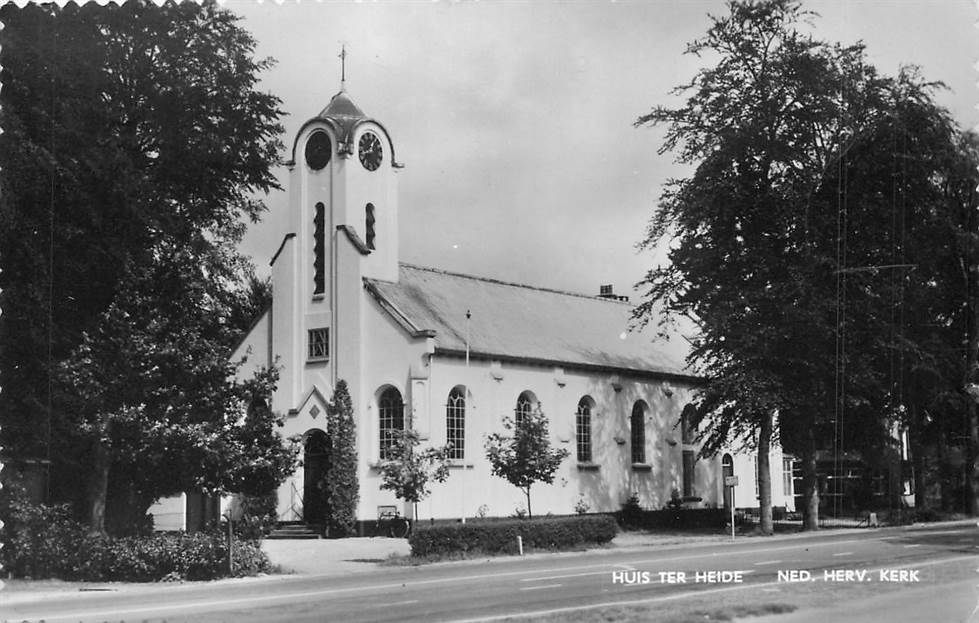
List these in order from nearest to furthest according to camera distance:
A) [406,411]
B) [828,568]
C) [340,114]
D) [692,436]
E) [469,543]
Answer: [828,568] → [469,543] → [406,411] → [340,114] → [692,436]

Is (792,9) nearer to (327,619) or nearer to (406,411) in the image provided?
(406,411)

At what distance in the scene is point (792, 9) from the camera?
1710 inches

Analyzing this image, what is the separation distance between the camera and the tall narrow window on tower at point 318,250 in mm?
45906

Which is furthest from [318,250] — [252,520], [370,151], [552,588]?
[552,588]

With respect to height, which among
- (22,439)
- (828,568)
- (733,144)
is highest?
(733,144)

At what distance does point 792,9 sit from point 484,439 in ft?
65.6

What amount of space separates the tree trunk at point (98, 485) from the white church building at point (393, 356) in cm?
1153

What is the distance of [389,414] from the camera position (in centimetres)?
4381

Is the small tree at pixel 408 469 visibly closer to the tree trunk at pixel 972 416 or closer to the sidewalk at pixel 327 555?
the sidewalk at pixel 327 555

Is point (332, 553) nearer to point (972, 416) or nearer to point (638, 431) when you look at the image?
point (638, 431)

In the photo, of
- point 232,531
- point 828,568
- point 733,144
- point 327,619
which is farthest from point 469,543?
point 733,144

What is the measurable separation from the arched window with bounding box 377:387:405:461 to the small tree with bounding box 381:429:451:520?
679 cm

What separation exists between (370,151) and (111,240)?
674 inches

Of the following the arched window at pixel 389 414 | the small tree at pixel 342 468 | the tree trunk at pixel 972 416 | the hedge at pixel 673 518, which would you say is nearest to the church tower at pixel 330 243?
the small tree at pixel 342 468
